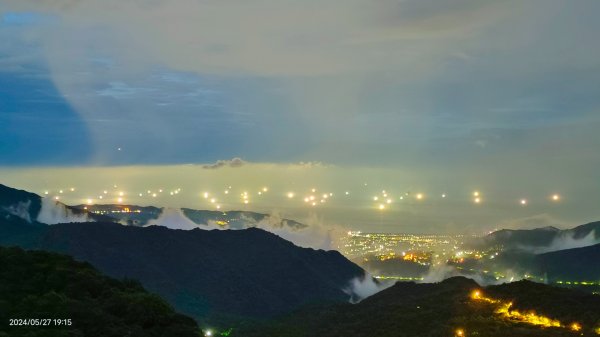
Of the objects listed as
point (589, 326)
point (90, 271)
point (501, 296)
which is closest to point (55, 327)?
point (90, 271)

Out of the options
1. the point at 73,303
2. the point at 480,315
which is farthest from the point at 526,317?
the point at 73,303

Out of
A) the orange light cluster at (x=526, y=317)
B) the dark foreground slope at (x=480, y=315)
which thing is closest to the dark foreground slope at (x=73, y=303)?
the dark foreground slope at (x=480, y=315)

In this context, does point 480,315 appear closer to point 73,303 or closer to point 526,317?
point 526,317

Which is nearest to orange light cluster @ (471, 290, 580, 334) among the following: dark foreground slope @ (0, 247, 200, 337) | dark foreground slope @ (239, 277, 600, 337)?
dark foreground slope @ (239, 277, 600, 337)

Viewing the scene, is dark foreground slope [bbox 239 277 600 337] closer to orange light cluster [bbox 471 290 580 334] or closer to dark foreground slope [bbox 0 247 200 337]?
orange light cluster [bbox 471 290 580 334]

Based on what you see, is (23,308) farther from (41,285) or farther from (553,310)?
(553,310)

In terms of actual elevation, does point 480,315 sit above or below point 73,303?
below

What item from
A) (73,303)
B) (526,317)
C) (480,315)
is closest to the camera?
(73,303)

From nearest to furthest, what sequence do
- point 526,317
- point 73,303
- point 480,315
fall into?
1. point 73,303
2. point 526,317
3. point 480,315

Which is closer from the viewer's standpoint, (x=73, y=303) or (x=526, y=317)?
(x=73, y=303)
